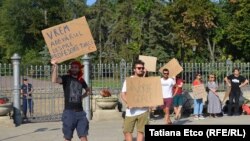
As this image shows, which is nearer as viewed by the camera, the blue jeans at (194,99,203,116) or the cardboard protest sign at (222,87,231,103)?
the blue jeans at (194,99,203,116)

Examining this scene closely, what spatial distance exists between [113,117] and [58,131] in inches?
111

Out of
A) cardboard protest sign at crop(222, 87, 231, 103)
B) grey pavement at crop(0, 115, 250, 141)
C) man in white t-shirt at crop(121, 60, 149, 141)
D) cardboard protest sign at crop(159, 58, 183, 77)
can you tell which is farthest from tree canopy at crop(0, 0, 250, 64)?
man in white t-shirt at crop(121, 60, 149, 141)

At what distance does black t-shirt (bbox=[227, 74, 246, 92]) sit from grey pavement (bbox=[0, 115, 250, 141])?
1054mm

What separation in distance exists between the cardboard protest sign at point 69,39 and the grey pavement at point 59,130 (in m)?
2.58

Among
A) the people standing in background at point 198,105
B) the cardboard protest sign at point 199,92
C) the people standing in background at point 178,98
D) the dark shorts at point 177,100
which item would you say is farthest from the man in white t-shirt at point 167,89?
the people standing in background at point 198,105

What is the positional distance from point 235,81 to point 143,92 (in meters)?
9.05

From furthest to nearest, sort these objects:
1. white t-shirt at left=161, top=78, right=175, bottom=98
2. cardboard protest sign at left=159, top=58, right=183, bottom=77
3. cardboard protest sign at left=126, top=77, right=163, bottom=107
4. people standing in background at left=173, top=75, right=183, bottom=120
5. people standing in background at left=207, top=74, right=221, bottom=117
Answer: people standing in background at left=207, top=74, right=221, bottom=117 < people standing in background at left=173, top=75, right=183, bottom=120 < cardboard protest sign at left=159, top=58, right=183, bottom=77 < white t-shirt at left=161, top=78, right=175, bottom=98 < cardboard protest sign at left=126, top=77, right=163, bottom=107

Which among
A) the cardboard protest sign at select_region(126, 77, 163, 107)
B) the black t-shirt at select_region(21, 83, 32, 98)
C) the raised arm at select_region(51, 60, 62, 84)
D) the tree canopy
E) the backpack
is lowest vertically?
the backpack

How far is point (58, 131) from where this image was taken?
45.5 feet

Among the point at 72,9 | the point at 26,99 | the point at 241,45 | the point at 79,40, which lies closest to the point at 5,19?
the point at 72,9

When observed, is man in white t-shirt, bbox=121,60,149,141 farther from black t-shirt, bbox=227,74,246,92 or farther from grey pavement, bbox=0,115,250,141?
black t-shirt, bbox=227,74,246,92

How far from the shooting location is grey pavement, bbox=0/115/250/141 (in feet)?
41.4

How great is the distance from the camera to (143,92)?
29.8ft

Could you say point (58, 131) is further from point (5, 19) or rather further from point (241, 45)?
point (5, 19)
